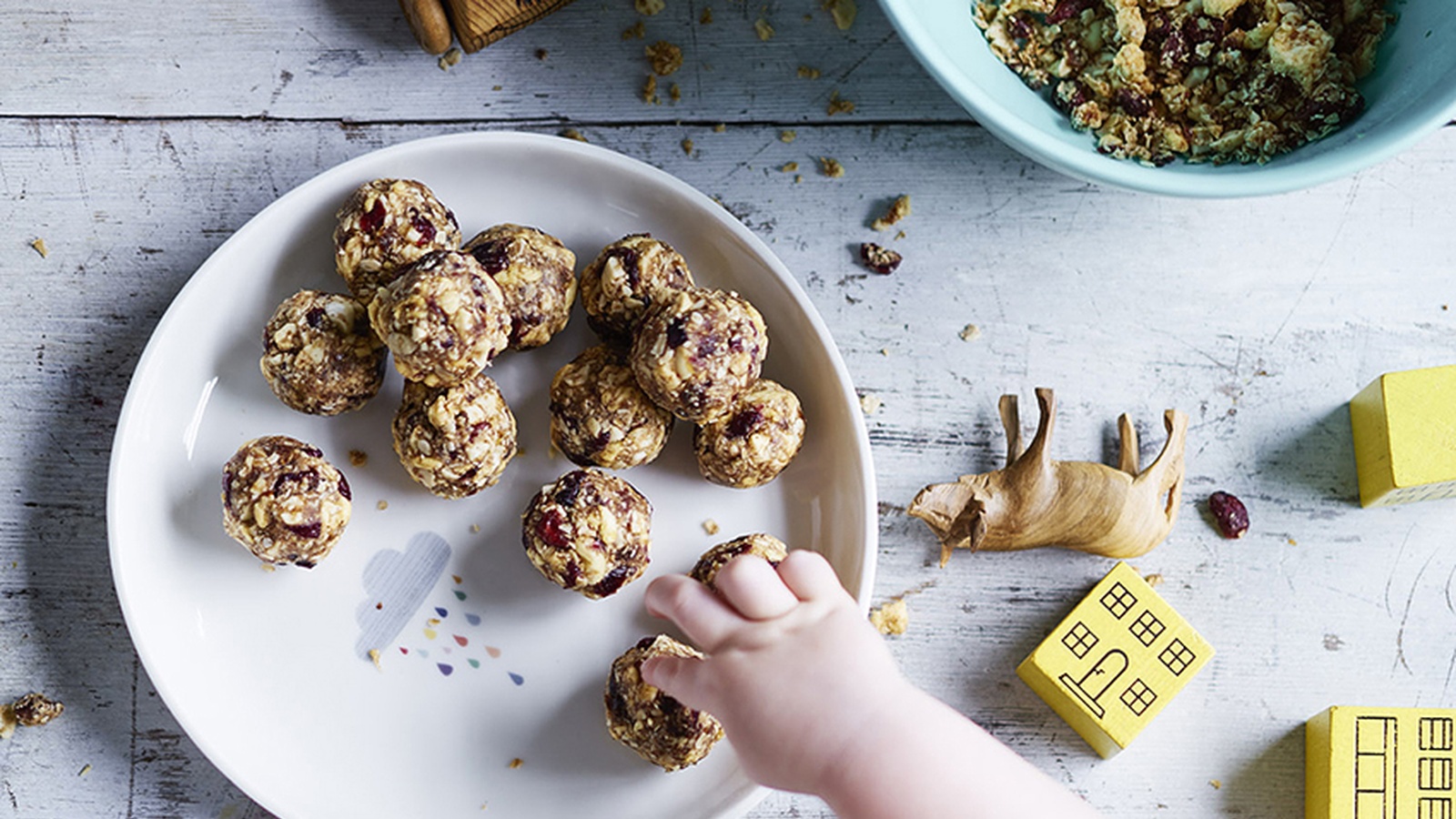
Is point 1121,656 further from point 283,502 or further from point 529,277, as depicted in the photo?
point 283,502

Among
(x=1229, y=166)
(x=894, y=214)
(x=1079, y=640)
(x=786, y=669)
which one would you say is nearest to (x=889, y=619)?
(x=1079, y=640)

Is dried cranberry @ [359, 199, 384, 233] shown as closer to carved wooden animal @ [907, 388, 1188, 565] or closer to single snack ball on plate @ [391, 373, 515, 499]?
single snack ball on plate @ [391, 373, 515, 499]

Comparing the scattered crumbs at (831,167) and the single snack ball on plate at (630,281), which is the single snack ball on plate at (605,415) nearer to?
the single snack ball on plate at (630,281)

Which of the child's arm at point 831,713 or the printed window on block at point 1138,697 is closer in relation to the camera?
the child's arm at point 831,713

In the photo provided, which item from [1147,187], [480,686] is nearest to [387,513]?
[480,686]

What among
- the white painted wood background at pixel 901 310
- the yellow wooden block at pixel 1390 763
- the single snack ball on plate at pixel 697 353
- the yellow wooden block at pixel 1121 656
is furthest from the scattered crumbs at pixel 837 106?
the yellow wooden block at pixel 1390 763

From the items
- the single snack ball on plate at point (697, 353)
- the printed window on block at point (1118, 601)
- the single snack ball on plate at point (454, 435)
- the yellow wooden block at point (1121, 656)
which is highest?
the single snack ball on plate at point (697, 353)
